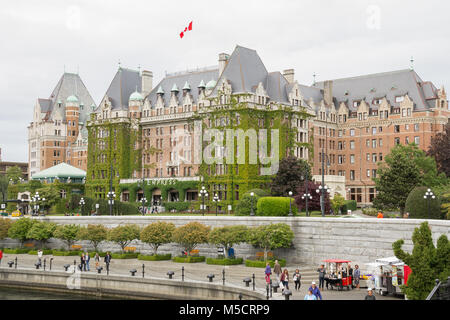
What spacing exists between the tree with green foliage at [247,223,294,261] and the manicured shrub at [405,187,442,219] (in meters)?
11.6

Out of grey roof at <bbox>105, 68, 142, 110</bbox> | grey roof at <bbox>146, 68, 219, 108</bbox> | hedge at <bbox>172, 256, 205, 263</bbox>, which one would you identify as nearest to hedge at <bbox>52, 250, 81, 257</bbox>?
hedge at <bbox>172, 256, 205, 263</bbox>

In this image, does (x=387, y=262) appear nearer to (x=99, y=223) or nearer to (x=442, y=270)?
(x=442, y=270)

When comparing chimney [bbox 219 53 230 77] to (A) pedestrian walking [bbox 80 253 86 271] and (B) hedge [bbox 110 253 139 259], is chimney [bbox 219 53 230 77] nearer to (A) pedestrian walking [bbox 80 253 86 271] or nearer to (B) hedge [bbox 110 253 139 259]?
(B) hedge [bbox 110 253 139 259]

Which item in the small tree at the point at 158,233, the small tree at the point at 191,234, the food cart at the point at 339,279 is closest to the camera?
the food cart at the point at 339,279

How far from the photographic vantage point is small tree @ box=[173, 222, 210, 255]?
54.0 m

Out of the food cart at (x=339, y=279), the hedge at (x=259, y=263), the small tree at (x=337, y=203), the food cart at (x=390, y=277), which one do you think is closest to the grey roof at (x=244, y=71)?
the small tree at (x=337, y=203)

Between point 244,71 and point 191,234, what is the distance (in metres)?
43.6

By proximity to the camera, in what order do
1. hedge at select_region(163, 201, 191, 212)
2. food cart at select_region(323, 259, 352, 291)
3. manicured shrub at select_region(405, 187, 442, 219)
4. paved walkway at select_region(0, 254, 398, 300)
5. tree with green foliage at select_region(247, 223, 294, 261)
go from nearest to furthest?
paved walkway at select_region(0, 254, 398, 300) < food cart at select_region(323, 259, 352, 291) < tree with green foliage at select_region(247, 223, 294, 261) < manicured shrub at select_region(405, 187, 442, 219) < hedge at select_region(163, 201, 191, 212)

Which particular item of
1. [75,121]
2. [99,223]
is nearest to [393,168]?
[99,223]

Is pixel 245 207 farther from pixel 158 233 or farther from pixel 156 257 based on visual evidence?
pixel 156 257

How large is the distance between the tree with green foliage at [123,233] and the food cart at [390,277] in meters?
28.8

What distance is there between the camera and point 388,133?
106375 mm

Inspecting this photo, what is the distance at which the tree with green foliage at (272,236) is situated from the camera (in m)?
49.7

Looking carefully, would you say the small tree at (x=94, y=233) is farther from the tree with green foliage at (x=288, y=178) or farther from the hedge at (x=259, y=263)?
the tree with green foliage at (x=288, y=178)
